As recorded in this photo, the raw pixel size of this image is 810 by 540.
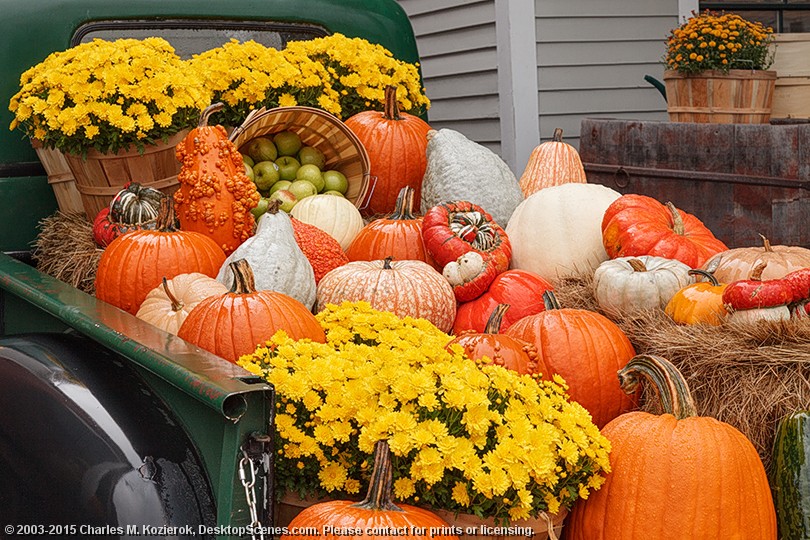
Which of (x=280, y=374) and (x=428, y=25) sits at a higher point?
(x=428, y=25)

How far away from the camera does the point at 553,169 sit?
3908mm

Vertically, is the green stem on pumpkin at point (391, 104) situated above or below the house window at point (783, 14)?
below

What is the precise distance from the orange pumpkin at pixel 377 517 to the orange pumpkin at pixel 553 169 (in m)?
2.43

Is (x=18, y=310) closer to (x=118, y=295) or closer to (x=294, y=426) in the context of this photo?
(x=118, y=295)

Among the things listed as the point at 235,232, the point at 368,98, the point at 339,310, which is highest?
the point at 368,98

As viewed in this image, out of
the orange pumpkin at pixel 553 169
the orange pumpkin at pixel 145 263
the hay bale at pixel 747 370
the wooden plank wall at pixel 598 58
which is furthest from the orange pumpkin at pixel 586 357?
the wooden plank wall at pixel 598 58

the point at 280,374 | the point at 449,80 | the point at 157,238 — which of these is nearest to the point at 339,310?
the point at 280,374

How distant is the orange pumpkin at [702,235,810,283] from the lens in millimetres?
2688

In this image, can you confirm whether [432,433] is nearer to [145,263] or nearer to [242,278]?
[242,278]

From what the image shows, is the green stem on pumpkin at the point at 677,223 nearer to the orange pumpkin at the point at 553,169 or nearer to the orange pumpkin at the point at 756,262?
the orange pumpkin at the point at 756,262

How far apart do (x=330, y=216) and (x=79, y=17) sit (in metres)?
1.27

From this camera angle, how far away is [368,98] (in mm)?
3998

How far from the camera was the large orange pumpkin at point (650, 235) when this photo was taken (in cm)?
298

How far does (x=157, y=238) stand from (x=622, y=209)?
1553mm
